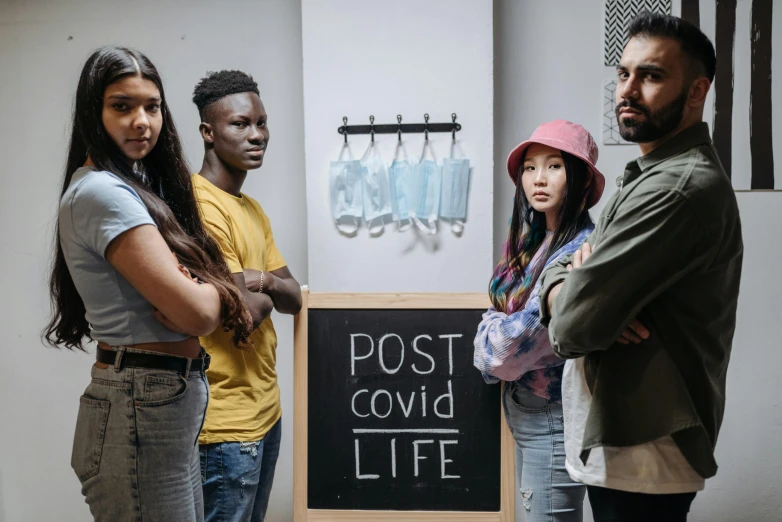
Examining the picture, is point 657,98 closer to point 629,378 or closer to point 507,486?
point 629,378

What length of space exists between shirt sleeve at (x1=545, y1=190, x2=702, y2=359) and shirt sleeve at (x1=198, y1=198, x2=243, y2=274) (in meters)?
0.97

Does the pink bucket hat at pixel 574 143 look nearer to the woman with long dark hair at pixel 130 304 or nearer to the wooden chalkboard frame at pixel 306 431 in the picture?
the wooden chalkboard frame at pixel 306 431

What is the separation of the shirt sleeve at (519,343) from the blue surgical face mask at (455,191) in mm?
776

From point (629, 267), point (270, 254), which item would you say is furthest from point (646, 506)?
point (270, 254)

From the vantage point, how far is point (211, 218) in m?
1.84

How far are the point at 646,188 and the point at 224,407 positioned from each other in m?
1.18

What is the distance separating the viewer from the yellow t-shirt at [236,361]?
5.90 ft

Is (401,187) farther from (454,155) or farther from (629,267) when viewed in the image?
(629,267)

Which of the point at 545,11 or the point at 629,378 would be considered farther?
the point at 545,11

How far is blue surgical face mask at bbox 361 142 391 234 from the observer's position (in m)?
2.45

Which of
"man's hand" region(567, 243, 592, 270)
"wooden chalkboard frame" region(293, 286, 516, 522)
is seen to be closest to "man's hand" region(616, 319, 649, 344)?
"man's hand" region(567, 243, 592, 270)

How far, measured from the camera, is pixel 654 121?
124 cm

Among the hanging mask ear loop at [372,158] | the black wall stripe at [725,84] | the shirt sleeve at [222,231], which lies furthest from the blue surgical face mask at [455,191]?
the black wall stripe at [725,84]

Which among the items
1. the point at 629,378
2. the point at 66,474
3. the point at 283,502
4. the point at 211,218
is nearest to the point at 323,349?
the point at 211,218
